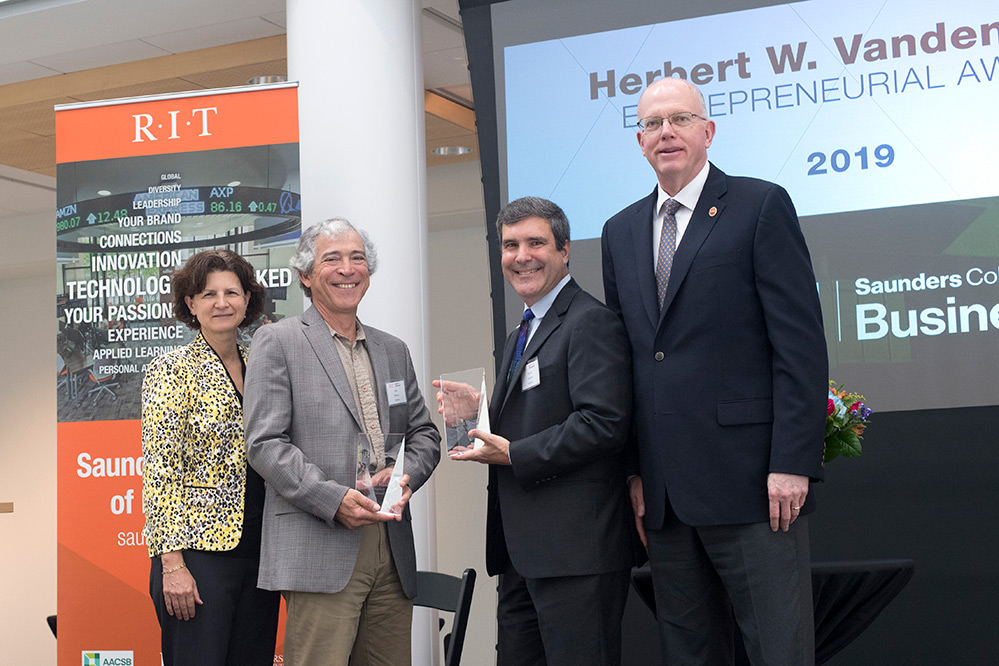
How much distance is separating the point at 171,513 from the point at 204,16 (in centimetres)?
288

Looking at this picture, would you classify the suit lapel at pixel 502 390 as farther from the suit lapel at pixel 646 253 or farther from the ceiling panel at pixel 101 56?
the ceiling panel at pixel 101 56

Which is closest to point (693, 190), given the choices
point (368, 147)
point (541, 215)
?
point (541, 215)

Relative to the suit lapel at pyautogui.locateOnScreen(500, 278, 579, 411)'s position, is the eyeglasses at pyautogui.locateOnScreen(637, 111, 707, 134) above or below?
above

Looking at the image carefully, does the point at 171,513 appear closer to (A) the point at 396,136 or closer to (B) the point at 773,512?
(B) the point at 773,512

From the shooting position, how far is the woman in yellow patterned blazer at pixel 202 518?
2.72m

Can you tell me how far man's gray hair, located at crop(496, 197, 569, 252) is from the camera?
98.0 inches

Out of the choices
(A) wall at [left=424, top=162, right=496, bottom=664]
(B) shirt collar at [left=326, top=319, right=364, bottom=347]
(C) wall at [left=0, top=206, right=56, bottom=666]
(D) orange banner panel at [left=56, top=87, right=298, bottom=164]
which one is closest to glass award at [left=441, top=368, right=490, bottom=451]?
(B) shirt collar at [left=326, top=319, right=364, bottom=347]

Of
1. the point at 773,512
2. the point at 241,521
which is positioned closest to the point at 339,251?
the point at 241,521

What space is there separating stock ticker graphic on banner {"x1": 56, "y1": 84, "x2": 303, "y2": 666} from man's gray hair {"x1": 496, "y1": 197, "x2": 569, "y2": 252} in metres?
1.50

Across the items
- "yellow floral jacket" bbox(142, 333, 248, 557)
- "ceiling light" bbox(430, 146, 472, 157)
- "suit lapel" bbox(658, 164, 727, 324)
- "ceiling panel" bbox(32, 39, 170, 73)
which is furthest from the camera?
"ceiling light" bbox(430, 146, 472, 157)

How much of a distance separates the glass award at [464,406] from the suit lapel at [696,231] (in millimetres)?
475

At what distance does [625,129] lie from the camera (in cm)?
414

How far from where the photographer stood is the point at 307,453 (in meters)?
2.50

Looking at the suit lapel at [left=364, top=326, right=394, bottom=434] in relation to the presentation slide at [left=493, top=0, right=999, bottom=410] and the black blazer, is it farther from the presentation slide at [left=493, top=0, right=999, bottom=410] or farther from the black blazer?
the presentation slide at [left=493, top=0, right=999, bottom=410]
